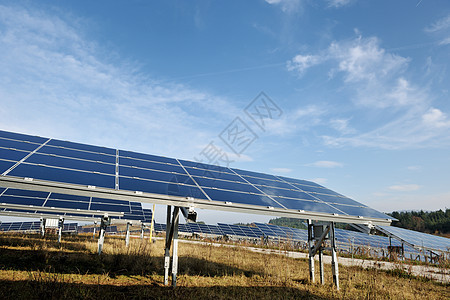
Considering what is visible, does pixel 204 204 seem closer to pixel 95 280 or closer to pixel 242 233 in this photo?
pixel 95 280

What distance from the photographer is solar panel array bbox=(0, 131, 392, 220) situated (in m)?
→ 6.80

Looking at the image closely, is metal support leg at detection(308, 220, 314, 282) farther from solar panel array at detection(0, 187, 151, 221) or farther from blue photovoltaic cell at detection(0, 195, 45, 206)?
blue photovoltaic cell at detection(0, 195, 45, 206)

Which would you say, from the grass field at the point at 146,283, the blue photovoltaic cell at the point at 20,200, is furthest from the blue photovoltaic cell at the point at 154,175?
the blue photovoltaic cell at the point at 20,200

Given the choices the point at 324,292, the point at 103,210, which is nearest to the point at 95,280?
the point at 324,292

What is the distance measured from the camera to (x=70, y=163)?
323 inches

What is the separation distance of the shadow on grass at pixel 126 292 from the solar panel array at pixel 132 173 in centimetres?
253

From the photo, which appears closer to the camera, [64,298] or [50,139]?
[64,298]

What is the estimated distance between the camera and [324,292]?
861 cm

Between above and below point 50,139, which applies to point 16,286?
below

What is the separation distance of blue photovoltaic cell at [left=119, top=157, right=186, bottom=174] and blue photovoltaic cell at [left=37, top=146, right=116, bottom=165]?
415mm

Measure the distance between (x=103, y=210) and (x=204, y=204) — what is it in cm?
1251

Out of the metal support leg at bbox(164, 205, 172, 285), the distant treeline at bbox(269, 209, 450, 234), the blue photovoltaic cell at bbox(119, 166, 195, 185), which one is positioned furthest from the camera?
the distant treeline at bbox(269, 209, 450, 234)

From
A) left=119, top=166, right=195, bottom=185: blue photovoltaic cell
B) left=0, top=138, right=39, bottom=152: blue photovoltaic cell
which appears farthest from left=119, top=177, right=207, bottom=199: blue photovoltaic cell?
left=0, top=138, right=39, bottom=152: blue photovoltaic cell

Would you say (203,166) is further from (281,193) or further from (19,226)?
(19,226)
